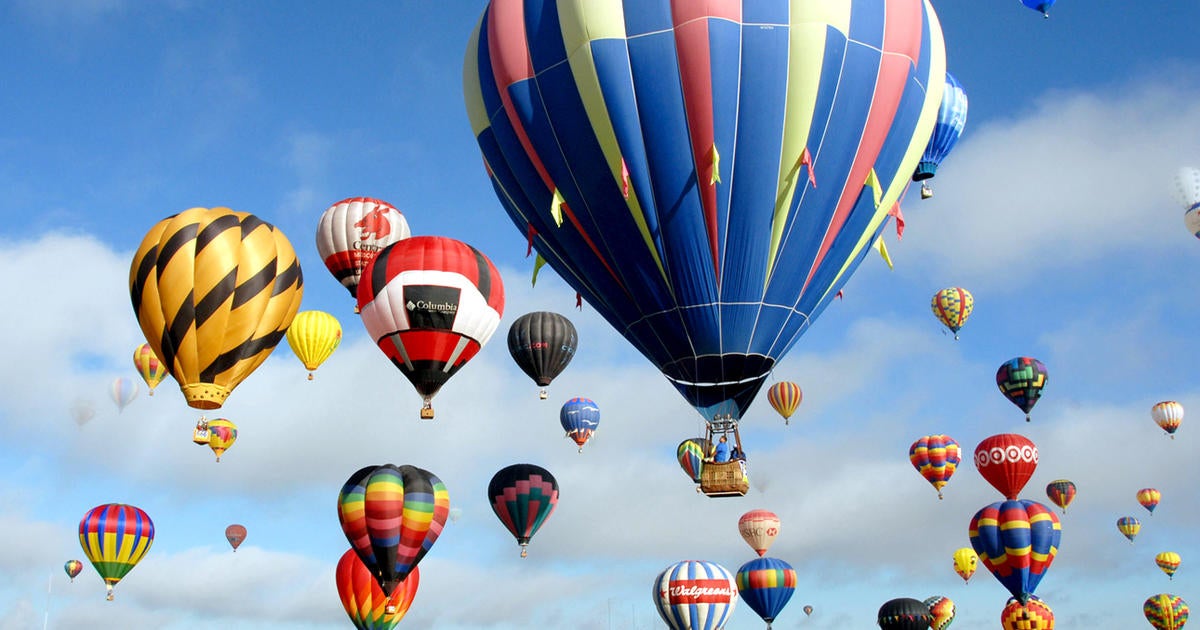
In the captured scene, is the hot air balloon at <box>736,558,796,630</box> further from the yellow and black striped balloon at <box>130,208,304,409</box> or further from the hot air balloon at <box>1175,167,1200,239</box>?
the yellow and black striped balloon at <box>130,208,304,409</box>

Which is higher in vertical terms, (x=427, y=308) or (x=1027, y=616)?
(x=427, y=308)

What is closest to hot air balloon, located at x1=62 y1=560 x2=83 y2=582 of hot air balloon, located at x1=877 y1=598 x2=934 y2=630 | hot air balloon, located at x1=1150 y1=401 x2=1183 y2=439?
hot air balloon, located at x1=877 y1=598 x2=934 y2=630

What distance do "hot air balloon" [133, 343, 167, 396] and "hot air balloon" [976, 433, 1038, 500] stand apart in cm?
2390

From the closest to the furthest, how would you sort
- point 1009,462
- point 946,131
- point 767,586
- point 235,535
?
point 946,131 < point 1009,462 < point 767,586 < point 235,535

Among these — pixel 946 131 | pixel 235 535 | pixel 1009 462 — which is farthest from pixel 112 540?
pixel 1009 462

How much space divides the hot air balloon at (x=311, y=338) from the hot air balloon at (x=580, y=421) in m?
8.20

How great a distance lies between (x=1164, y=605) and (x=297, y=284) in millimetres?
40471

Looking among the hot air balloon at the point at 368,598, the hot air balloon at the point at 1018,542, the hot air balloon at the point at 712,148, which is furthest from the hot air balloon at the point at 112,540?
the hot air balloon at the point at 1018,542

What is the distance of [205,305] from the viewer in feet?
67.5

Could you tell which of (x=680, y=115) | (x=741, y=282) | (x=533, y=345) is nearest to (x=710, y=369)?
(x=741, y=282)

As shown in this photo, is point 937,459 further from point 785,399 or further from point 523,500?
point 523,500

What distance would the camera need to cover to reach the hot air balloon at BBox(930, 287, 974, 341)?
37938 millimetres

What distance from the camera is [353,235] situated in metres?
27.0

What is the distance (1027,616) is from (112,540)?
25.1 m
